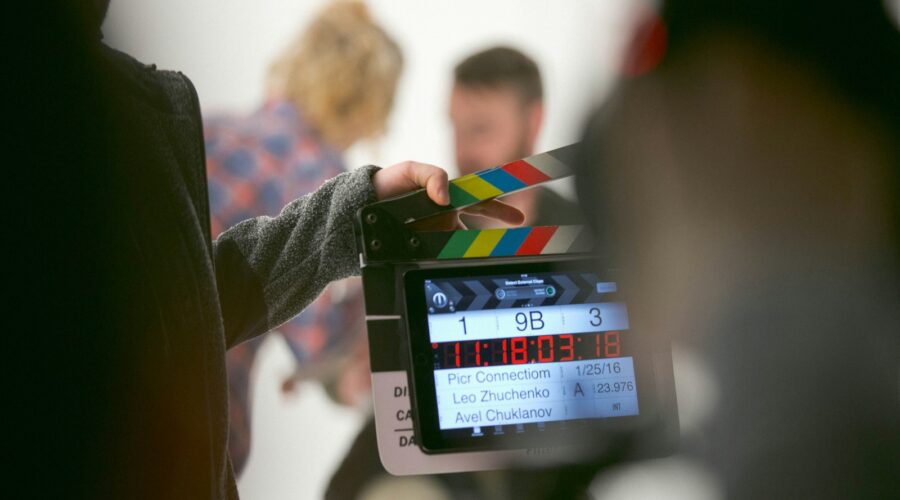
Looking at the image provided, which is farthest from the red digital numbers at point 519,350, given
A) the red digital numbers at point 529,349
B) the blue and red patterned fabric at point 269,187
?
the blue and red patterned fabric at point 269,187

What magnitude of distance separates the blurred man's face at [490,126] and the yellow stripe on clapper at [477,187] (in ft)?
2.56

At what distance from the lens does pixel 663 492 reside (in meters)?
1.69

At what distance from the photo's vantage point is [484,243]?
0.84 meters

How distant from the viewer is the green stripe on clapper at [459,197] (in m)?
0.85

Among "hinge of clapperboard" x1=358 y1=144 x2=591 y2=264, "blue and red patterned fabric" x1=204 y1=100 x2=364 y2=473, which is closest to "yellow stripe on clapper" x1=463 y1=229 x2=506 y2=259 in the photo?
"hinge of clapperboard" x1=358 y1=144 x2=591 y2=264

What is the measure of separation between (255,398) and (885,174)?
4.56 feet

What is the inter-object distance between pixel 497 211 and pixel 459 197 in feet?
0.21

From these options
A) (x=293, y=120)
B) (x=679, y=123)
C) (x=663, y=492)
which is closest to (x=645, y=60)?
(x=679, y=123)

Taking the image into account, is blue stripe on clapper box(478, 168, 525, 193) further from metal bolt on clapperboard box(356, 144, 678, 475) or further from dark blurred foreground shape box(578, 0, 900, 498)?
dark blurred foreground shape box(578, 0, 900, 498)

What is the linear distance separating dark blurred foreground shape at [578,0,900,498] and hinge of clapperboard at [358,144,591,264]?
30.3 inches

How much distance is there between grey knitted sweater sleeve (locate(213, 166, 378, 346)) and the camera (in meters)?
0.83

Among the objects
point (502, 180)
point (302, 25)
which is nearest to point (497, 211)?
point (502, 180)

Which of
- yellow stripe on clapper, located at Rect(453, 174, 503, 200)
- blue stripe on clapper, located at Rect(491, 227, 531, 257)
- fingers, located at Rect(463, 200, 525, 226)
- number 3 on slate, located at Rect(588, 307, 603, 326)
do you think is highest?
yellow stripe on clapper, located at Rect(453, 174, 503, 200)

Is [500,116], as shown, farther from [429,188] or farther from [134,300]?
[134,300]
